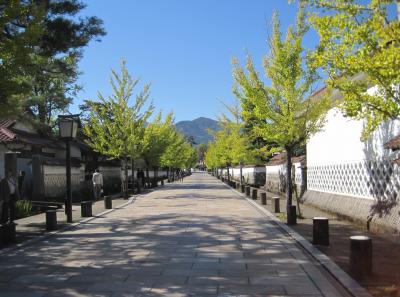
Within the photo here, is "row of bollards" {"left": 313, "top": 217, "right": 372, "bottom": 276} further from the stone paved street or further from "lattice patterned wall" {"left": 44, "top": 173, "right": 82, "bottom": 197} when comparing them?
"lattice patterned wall" {"left": 44, "top": 173, "right": 82, "bottom": 197}

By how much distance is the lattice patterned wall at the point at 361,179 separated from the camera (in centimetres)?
1305

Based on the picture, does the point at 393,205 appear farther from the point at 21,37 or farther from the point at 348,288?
the point at 21,37

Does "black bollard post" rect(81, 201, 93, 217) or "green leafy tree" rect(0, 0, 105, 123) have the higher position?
"green leafy tree" rect(0, 0, 105, 123)

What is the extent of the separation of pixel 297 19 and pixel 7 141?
14405mm

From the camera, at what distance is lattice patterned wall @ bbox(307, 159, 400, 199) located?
13046mm

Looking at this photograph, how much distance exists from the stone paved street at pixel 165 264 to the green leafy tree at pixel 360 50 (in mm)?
3022

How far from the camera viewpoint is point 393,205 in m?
12.5

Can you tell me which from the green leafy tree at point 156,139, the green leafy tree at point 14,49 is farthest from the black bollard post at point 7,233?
the green leafy tree at point 156,139

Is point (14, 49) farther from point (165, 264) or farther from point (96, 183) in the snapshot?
point (96, 183)

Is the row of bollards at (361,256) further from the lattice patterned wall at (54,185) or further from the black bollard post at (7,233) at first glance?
the lattice patterned wall at (54,185)

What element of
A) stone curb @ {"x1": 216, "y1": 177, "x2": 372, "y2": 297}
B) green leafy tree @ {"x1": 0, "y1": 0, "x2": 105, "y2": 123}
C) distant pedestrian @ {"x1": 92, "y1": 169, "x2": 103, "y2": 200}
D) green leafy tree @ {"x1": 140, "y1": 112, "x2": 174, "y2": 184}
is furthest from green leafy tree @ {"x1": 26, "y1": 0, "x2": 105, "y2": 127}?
green leafy tree @ {"x1": 140, "y1": 112, "x2": 174, "y2": 184}

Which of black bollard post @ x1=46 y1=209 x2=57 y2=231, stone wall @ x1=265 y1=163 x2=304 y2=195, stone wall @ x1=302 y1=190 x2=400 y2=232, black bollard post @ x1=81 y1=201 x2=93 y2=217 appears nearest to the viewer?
stone wall @ x1=302 y1=190 x2=400 y2=232

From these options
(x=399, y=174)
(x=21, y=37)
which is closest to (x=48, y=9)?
(x=21, y=37)

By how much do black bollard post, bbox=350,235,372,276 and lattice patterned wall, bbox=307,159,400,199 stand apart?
5.05m
